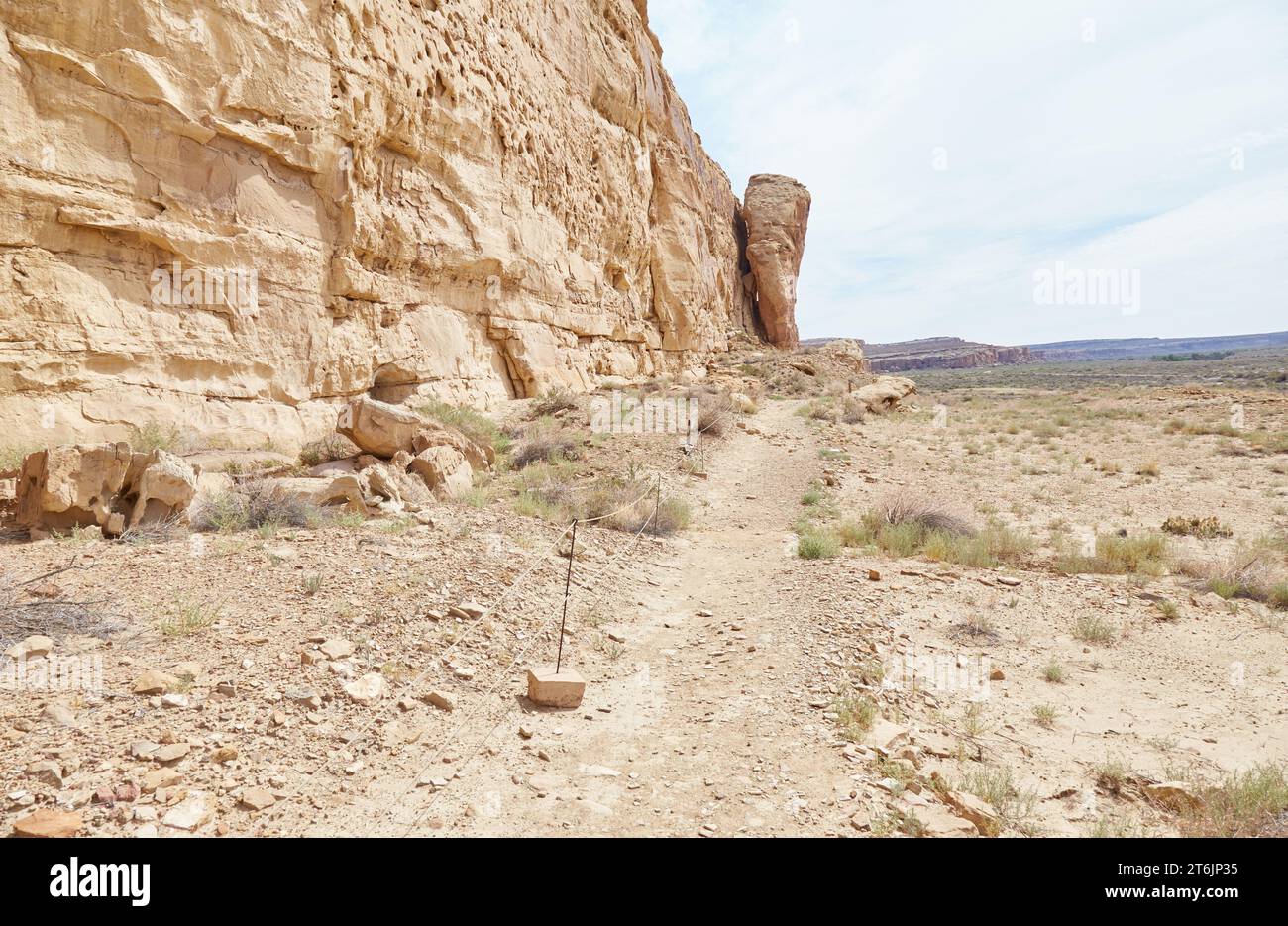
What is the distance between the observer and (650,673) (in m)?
4.87

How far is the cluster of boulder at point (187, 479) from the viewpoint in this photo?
568 centimetres

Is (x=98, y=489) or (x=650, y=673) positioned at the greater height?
(x=98, y=489)

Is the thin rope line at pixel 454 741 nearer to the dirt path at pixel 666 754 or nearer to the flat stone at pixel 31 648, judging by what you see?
the dirt path at pixel 666 754

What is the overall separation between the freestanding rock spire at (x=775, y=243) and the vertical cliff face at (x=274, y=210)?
68.2 ft

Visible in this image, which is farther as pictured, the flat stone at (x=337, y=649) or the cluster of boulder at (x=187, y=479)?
the cluster of boulder at (x=187, y=479)

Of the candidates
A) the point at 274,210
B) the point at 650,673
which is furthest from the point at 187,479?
the point at 274,210

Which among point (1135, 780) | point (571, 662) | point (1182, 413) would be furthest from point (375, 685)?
point (1182, 413)

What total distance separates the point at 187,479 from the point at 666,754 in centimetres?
532

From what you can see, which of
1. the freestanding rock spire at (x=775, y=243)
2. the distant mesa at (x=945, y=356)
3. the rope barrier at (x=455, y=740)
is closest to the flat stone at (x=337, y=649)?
the rope barrier at (x=455, y=740)

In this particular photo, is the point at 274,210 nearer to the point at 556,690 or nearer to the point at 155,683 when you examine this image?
the point at 155,683

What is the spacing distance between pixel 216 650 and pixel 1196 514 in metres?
12.7

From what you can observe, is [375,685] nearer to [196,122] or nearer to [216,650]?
[216,650]

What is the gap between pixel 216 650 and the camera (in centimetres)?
399

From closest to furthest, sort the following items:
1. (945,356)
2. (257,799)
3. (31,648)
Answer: (257,799), (31,648), (945,356)
